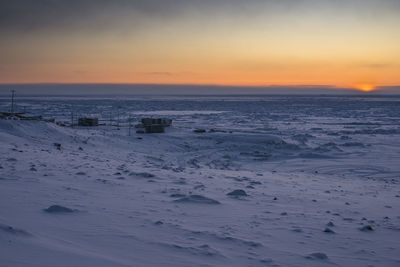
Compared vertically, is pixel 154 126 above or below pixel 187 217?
above

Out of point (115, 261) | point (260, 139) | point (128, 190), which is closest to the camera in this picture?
point (115, 261)

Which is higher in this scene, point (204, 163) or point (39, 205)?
point (39, 205)

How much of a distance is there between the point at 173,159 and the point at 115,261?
407 inches

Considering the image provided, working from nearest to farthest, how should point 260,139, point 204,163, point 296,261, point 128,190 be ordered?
point 296,261
point 128,190
point 204,163
point 260,139

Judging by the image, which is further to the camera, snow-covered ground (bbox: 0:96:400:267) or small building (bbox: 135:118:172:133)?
small building (bbox: 135:118:172:133)

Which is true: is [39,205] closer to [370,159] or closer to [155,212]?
[155,212]

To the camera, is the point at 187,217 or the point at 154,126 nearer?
the point at 187,217

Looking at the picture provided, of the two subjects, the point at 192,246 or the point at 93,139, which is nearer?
the point at 192,246

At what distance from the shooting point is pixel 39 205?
491 cm

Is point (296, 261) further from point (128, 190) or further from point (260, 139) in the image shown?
point (260, 139)

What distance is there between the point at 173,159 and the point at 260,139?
574 centimetres

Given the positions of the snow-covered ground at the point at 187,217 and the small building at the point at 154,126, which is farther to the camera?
the small building at the point at 154,126

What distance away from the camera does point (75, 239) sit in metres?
3.84

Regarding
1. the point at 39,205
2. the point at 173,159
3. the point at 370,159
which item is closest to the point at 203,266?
the point at 39,205
